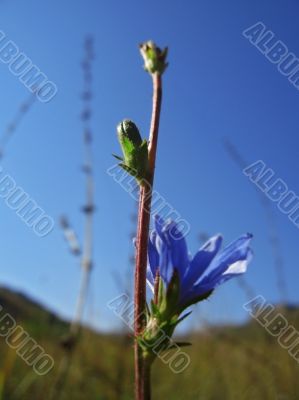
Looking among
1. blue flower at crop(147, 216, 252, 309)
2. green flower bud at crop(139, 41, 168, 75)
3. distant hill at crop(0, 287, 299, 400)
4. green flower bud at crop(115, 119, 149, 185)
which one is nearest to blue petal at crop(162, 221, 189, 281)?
blue flower at crop(147, 216, 252, 309)

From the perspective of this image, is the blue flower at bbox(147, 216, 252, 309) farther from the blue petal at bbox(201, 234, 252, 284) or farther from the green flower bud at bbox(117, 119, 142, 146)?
the green flower bud at bbox(117, 119, 142, 146)

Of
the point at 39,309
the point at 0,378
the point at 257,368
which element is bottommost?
the point at 39,309

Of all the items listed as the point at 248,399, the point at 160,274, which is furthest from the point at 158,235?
the point at 248,399

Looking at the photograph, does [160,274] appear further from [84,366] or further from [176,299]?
[84,366]

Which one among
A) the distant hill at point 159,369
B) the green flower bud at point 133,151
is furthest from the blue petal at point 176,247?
the distant hill at point 159,369

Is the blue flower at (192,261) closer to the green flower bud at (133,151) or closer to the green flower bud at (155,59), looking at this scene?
the green flower bud at (133,151)

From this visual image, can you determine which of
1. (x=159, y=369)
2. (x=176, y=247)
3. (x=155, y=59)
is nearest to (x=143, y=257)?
(x=176, y=247)
